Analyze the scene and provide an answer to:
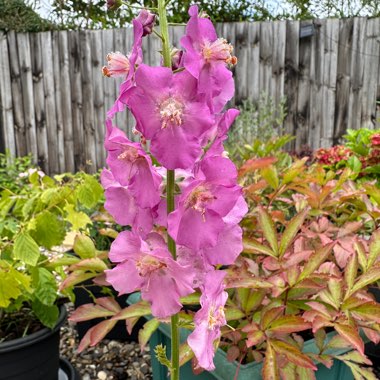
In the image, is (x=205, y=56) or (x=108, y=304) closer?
(x=205, y=56)

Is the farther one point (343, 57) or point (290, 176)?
point (343, 57)

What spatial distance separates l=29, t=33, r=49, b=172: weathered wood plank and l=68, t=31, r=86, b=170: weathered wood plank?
1.15ft

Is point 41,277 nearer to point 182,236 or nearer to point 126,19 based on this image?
point 182,236

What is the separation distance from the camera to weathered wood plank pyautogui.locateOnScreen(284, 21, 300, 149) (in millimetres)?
4484

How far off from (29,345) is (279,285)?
3.12 ft

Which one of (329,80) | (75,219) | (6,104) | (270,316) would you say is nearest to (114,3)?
(270,316)

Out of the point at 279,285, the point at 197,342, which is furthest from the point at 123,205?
the point at 279,285

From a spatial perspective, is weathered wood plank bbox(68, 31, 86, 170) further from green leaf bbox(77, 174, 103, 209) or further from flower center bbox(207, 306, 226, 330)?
flower center bbox(207, 306, 226, 330)

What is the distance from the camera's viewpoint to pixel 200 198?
687 millimetres

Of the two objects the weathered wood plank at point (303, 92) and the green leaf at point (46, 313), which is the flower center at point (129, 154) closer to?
the green leaf at point (46, 313)

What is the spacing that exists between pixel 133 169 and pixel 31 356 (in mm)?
1209

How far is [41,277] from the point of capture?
157cm

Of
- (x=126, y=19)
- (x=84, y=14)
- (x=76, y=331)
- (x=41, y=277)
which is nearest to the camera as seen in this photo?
(x=41, y=277)

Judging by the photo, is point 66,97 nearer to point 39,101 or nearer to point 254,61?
point 39,101
